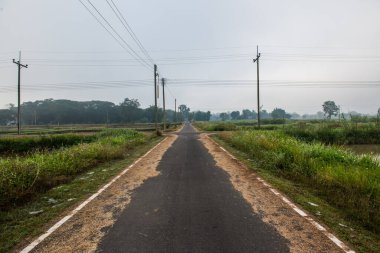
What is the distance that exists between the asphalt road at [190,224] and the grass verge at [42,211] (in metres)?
1.43

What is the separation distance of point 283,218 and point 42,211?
531cm

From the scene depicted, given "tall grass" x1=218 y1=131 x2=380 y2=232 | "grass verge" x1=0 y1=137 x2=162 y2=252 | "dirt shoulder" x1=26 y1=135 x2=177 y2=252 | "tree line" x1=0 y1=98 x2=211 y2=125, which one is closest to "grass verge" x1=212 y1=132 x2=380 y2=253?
Answer: "tall grass" x1=218 y1=131 x2=380 y2=232

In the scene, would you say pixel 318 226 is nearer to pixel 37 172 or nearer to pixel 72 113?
pixel 37 172

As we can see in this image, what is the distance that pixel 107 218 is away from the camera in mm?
5785

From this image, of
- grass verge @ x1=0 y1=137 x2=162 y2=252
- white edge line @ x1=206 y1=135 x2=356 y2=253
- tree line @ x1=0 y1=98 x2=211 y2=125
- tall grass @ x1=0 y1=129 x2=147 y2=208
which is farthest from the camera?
tree line @ x1=0 y1=98 x2=211 y2=125

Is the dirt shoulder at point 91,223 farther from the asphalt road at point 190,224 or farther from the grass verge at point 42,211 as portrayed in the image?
the grass verge at point 42,211

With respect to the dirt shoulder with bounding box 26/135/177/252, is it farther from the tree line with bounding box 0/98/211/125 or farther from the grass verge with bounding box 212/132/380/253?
the tree line with bounding box 0/98/211/125

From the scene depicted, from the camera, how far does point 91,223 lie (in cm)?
552

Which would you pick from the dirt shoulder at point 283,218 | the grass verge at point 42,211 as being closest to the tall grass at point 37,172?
the grass verge at point 42,211

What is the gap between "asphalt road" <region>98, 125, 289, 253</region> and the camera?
441cm

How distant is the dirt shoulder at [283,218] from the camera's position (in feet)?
14.6

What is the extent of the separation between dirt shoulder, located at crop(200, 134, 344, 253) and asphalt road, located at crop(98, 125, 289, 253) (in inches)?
7.7

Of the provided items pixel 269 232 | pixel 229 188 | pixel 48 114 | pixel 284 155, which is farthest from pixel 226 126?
pixel 48 114

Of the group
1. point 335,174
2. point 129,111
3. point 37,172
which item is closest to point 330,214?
point 335,174
